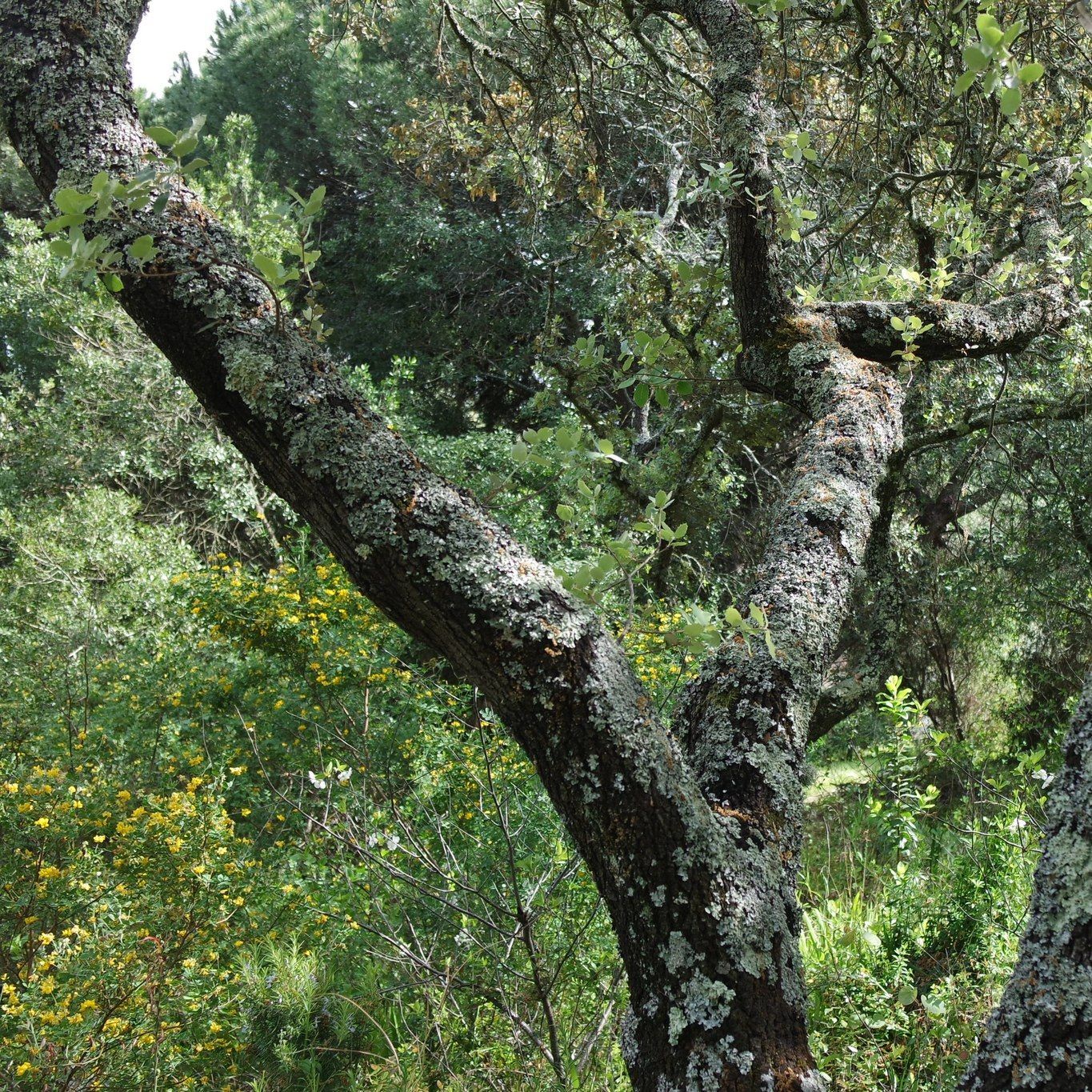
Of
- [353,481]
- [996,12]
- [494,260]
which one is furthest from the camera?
[494,260]

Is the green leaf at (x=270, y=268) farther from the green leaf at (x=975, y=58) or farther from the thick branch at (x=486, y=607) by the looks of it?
the green leaf at (x=975, y=58)

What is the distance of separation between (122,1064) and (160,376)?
293 inches

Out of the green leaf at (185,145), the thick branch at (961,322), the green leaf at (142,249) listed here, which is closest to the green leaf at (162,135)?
the green leaf at (185,145)

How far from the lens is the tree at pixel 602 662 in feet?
3.36

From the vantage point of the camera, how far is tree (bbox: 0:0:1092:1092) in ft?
3.36

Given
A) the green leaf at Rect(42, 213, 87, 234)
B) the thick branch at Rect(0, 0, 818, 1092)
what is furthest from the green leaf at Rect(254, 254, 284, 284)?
the green leaf at Rect(42, 213, 87, 234)

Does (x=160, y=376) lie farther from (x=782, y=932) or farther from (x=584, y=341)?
(x=782, y=932)

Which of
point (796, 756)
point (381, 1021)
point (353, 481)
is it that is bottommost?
point (381, 1021)

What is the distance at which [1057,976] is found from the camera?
0.85 metres

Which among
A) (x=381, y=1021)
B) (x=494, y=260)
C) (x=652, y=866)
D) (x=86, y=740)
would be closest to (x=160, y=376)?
(x=494, y=260)

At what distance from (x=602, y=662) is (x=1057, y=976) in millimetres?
593

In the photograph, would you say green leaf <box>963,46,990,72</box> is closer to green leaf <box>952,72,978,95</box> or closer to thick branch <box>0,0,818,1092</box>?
green leaf <box>952,72,978,95</box>

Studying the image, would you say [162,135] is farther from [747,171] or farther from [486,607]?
[747,171]

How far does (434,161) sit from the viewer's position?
5551 mm
